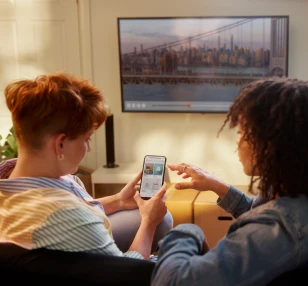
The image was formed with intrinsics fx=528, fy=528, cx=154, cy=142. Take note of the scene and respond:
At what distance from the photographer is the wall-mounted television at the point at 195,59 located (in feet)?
11.3

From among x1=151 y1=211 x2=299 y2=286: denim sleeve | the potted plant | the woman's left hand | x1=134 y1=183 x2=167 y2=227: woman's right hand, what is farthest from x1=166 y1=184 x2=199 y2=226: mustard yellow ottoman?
x1=151 y1=211 x2=299 y2=286: denim sleeve

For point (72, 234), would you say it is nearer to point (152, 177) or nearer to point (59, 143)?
point (59, 143)

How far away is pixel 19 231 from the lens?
4.26 feet

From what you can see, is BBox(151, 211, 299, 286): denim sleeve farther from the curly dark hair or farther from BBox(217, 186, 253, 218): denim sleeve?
BBox(217, 186, 253, 218): denim sleeve

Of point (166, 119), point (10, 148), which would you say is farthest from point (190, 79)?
point (10, 148)

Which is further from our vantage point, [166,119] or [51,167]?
[166,119]

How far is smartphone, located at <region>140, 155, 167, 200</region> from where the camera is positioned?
5.91 ft

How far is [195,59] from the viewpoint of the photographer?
11.7ft

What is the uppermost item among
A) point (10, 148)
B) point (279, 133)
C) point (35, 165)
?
point (279, 133)

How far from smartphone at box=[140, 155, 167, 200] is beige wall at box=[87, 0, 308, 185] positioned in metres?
1.82

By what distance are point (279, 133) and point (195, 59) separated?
245 cm

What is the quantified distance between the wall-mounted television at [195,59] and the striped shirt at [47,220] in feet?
7.66

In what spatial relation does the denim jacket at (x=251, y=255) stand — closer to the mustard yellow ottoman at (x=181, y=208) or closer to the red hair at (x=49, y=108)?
the red hair at (x=49, y=108)

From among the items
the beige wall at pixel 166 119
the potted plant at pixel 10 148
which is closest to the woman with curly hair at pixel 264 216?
the beige wall at pixel 166 119
